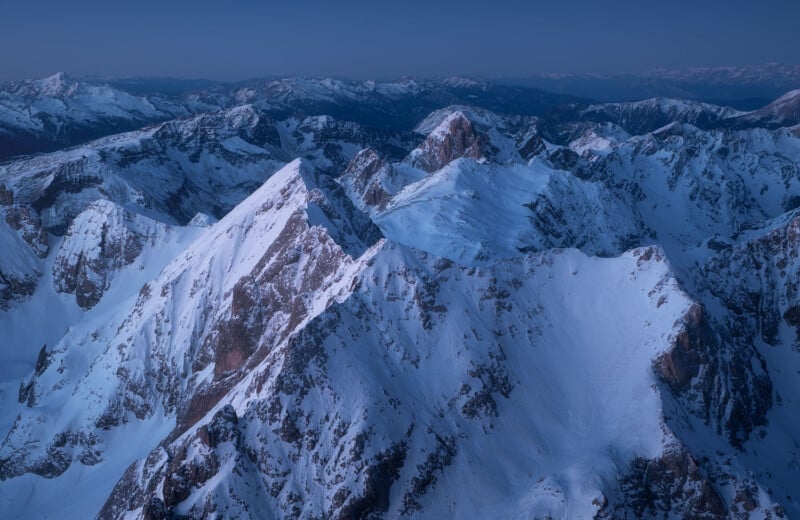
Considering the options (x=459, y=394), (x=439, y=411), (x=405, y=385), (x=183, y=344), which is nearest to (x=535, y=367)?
(x=459, y=394)

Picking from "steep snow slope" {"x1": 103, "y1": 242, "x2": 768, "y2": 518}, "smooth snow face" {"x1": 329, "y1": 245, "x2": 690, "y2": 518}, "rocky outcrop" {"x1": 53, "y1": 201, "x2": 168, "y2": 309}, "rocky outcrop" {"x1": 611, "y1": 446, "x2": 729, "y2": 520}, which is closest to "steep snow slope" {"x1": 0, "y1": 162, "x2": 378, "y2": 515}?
"steep snow slope" {"x1": 103, "y1": 242, "x2": 768, "y2": 518}

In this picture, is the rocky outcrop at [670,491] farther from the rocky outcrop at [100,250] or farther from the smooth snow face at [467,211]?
the rocky outcrop at [100,250]

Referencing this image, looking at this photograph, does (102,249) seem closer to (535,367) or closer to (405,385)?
(405,385)

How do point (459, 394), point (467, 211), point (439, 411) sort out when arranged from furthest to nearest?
point (467, 211) < point (459, 394) < point (439, 411)

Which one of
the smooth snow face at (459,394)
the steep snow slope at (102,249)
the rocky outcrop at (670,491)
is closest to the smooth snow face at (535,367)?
the smooth snow face at (459,394)

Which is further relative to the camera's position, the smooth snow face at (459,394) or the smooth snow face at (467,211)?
the smooth snow face at (467,211)

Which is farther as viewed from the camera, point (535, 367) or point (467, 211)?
point (467, 211)

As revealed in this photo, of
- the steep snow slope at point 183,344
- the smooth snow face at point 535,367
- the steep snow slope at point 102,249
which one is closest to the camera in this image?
the smooth snow face at point 535,367

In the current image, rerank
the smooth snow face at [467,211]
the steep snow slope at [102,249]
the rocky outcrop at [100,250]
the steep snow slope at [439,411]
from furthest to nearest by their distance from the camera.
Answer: the rocky outcrop at [100,250], the steep snow slope at [102,249], the smooth snow face at [467,211], the steep snow slope at [439,411]

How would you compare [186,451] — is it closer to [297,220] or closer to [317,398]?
[317,398]

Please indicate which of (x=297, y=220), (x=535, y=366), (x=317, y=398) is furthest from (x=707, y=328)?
(x=297, y=220)

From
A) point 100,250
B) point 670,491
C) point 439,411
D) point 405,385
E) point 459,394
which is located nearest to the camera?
point 670,491

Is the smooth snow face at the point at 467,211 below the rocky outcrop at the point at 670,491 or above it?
above
